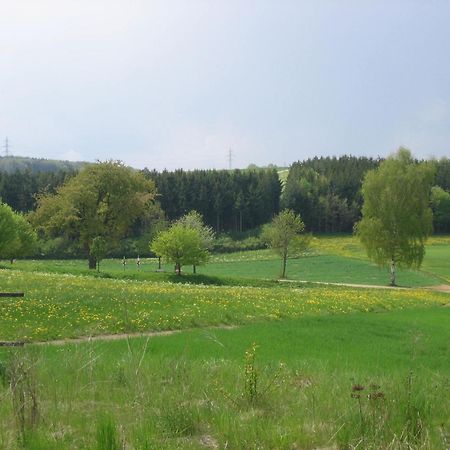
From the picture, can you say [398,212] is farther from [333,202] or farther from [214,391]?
[333,202]

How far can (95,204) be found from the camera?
5338 cm

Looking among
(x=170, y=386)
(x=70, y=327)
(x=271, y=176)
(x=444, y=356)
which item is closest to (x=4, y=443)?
(x=170, y=386)

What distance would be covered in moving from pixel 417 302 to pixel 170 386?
3065cm

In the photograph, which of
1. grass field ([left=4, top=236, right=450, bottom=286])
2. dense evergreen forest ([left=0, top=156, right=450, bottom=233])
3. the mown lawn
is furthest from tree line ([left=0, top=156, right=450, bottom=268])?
the mown lawn

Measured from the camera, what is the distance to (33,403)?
20.3 feet

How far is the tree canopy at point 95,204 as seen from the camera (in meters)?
52.4

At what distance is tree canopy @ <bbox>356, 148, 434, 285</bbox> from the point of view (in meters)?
58.1

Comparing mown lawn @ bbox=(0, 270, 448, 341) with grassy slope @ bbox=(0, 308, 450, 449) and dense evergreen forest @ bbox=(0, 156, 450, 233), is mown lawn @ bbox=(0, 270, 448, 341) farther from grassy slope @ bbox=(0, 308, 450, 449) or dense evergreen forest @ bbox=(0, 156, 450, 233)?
dense evergreen forest @ bbox=(0, 156, 450, 233)

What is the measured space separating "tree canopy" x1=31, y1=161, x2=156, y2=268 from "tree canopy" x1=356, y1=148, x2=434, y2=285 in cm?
2365

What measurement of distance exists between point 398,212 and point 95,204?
30.1 meters

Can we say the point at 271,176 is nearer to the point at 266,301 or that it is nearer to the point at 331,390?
the point at 266,301

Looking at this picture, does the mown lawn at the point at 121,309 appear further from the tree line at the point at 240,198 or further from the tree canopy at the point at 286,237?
the tree line at the point at 240,198

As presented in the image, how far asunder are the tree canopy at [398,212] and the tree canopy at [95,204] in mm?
23650

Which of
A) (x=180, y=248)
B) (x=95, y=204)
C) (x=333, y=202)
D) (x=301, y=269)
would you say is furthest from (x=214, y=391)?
(x=333, y=202)
